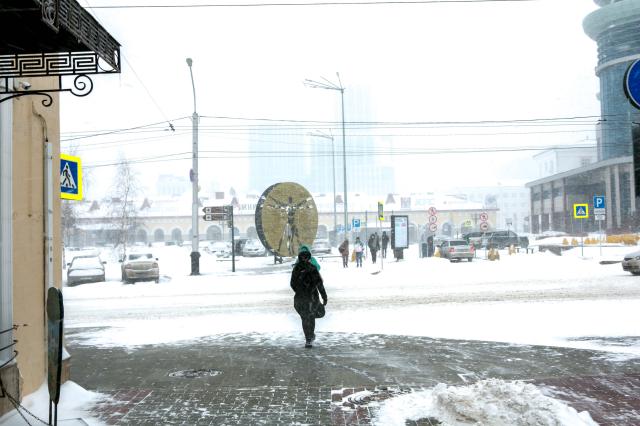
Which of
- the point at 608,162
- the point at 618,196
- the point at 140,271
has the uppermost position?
the point at 608,162

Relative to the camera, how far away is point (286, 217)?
3200cm

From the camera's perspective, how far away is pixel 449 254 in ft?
115

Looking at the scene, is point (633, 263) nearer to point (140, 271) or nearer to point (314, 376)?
point (314, 376)

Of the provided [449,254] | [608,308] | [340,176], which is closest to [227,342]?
[608,308]

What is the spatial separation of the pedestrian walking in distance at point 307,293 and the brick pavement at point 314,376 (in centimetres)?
40

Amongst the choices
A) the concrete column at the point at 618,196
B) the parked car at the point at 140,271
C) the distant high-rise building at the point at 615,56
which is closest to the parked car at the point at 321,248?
the parked car at the point at 140,271

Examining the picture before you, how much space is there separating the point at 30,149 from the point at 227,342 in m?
4.94

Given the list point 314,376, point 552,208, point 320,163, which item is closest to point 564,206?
point 552,208

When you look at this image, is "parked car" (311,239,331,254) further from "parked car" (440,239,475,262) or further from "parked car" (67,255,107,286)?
"parked car" (67,255,107,286)

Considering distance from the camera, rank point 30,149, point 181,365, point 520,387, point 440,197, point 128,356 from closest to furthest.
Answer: point 520,387, point 30,149, point 181,365, point 128,356, point 440,197

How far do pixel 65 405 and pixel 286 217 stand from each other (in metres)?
25.8

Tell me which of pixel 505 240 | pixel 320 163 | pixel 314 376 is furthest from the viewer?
pixel 320 163

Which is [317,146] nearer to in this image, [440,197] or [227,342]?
[440,197]

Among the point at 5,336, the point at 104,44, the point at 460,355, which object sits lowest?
the point at 460,355
